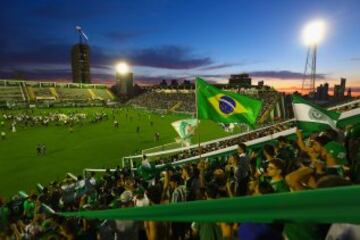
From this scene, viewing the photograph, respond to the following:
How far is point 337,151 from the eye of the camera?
22.8 ft

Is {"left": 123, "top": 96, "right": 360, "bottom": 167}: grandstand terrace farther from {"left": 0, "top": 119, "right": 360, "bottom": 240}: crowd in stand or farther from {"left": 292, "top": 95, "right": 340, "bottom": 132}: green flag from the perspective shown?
{"left": 0, "top": 119, "right": 360, "bottom": 240}: crowd in stand

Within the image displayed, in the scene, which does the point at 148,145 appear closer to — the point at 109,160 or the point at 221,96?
the point at 109,160

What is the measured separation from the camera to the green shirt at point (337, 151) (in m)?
6.65

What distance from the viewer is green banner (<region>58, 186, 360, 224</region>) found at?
1139mm

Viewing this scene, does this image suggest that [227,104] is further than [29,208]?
Yes

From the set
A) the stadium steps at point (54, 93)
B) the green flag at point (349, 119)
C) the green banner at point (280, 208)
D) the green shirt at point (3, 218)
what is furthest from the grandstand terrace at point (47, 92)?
the green banner at point (280, 208)

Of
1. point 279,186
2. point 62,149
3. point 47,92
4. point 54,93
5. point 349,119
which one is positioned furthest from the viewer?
point 54,93

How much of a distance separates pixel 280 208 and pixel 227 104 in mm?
10300

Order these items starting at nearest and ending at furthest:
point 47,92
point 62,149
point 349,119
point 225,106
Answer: point 349,119, point 225,106, point 62,149, point 47,92

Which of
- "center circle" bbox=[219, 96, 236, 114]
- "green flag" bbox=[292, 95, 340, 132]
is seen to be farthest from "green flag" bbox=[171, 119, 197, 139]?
"green flag" bbox=[292, 95, 340, 132]

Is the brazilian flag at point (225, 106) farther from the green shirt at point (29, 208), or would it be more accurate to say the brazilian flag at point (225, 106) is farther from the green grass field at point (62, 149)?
the green grass field at point (62, 149)

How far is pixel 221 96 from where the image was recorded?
11406mm

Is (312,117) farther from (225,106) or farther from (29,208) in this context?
(29,208)

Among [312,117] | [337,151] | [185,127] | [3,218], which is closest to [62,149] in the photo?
[185,127]
